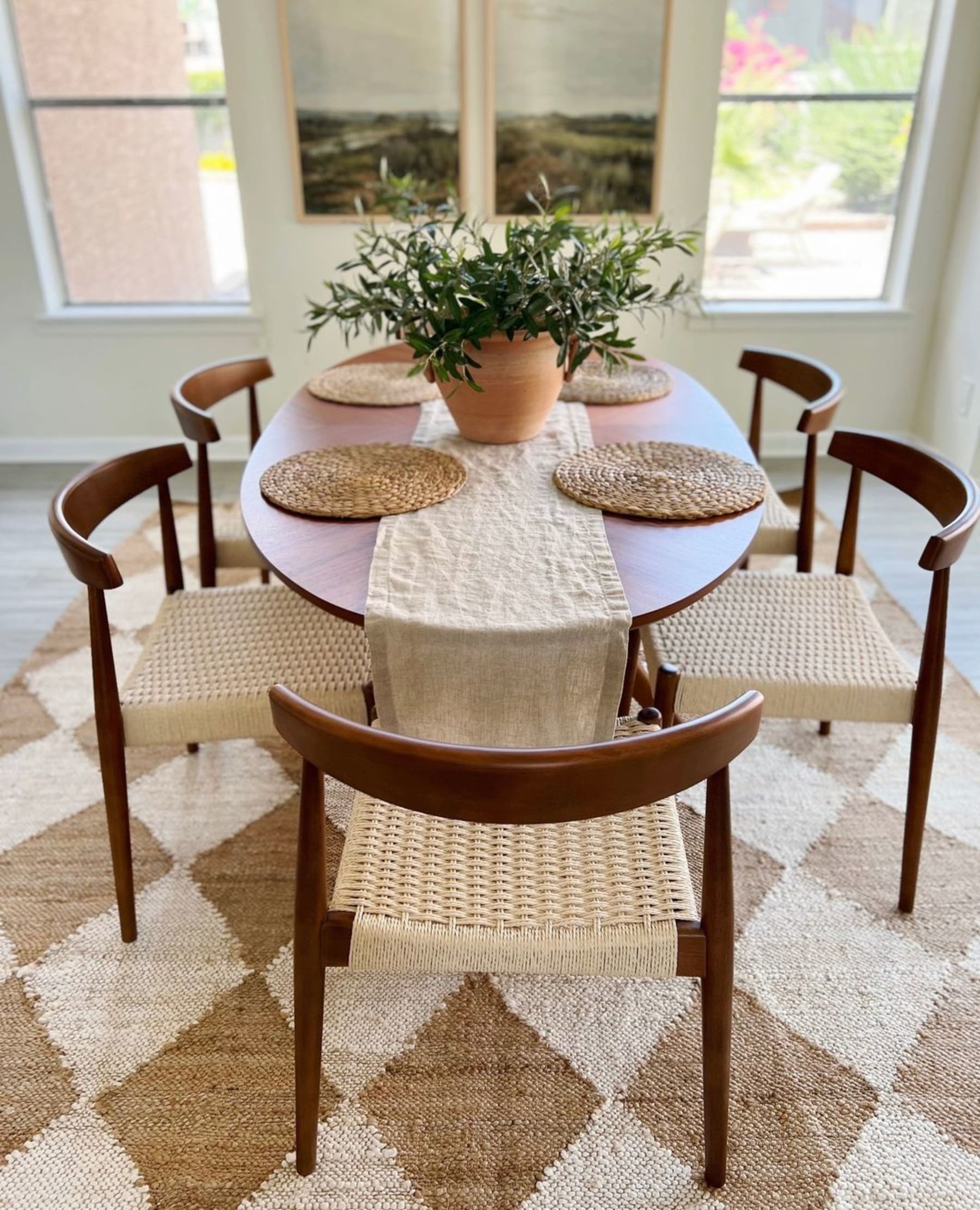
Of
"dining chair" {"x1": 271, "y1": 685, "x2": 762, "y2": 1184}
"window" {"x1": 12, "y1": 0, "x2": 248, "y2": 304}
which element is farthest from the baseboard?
"dining chair" {"x1": 271, "y1": 685, "x2": 762, "y2": 1184}

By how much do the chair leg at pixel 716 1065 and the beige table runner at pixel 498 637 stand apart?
1.10 feet

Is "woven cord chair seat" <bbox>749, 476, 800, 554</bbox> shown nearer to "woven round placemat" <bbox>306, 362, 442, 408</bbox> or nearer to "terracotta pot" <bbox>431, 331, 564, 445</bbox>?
"terracotta pot" <bbox>431, 331, 564, 445</bbox>

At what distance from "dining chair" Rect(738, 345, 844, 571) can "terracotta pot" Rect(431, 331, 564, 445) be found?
0.49 meters

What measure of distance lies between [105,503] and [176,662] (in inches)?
11.3

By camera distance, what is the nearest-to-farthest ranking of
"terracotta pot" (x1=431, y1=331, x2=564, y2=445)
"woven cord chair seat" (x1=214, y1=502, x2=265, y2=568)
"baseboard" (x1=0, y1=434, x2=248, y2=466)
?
"terracotta pot" (x1=431, y1=331, x2=564, y2=445)
"woven cord chair seat" (x1=214, y1=502, x2=265, y2=568)
"baseboard" (x1=0, y1=434, x2=248, y2=466)

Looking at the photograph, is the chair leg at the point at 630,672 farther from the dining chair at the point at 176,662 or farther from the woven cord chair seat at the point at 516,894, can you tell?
the dining chair at the point at 176,662

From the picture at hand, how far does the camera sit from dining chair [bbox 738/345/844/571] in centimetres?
186

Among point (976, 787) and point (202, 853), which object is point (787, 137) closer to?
point (976, 787)

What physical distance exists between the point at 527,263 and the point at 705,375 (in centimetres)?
228

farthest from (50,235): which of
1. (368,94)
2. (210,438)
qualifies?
(210,438)

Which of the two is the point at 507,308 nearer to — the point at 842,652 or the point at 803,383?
the point at 842,652

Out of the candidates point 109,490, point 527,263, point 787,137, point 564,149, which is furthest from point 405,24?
point 109,490

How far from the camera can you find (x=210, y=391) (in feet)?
6.79

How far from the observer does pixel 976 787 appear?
6.16 ft
